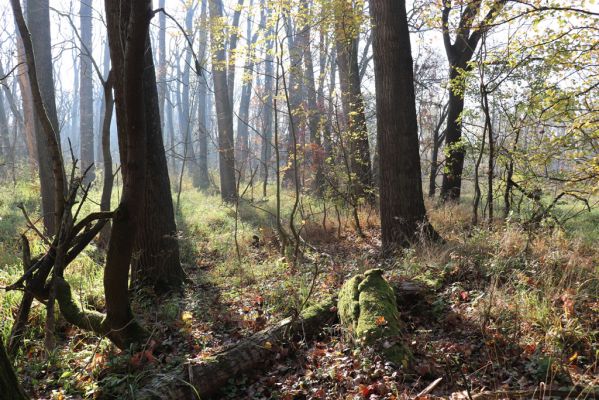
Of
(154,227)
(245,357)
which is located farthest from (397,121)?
(245,357)

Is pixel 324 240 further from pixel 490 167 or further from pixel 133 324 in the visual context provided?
pixel 133 324

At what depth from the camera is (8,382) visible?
81.0 inches

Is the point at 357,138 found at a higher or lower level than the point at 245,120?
lower

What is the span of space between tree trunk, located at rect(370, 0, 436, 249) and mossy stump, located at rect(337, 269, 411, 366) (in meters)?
2.41

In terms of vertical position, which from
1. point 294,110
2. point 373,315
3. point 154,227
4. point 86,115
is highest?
point 86,115

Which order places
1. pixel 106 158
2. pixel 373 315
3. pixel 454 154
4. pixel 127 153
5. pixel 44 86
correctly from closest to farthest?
pixel 127 153, pixel 373 315, pixel 106 158, pixel 44 86, pixel 454 154

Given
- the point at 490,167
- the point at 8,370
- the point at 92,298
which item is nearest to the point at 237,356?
the point at 8,370

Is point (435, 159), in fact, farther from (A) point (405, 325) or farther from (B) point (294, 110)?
(A) point (405, 325)

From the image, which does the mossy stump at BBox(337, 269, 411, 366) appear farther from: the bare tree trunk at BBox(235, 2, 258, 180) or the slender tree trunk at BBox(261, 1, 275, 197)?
the bare tree trunk at BBox(235, 2, 258, 180)

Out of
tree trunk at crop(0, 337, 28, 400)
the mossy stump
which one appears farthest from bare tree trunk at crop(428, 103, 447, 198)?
tree trunk at crop(0, 337, 28, 400)

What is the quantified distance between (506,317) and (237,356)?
248cm

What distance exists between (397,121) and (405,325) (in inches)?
141

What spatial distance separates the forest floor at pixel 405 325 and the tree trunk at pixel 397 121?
2.22 ft

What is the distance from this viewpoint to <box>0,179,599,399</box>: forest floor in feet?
10.9
